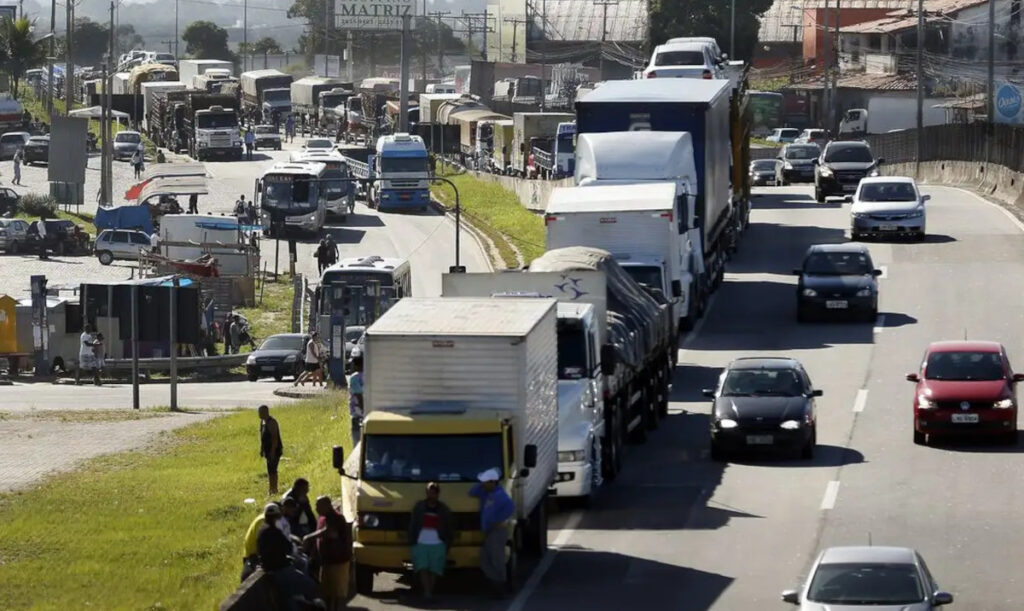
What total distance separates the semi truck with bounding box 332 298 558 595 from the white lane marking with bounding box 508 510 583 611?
24cm

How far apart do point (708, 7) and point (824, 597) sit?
4562 inches

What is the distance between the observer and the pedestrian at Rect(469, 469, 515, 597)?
65.7ft

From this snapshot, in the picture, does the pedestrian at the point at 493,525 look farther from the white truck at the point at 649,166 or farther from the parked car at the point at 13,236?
the parked car at the point at 13,236

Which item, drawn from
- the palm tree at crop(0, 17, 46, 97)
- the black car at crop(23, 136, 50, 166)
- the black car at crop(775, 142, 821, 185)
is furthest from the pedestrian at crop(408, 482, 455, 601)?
the palm tree at crop(0, 17, 46, 97)

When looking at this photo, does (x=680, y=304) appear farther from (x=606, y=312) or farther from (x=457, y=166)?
(x=457, y=166)

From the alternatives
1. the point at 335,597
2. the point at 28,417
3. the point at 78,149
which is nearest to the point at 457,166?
the point at 78,149

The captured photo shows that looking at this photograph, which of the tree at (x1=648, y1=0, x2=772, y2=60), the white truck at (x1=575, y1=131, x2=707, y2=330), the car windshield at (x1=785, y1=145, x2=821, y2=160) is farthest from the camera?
the tree at (x1=648, y1=0, x2=772, y2=60)

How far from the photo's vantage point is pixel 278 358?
50531mm

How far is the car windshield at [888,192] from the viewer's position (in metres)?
53.1

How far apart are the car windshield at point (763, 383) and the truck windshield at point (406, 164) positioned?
193 ft

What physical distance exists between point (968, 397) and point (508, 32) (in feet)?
459

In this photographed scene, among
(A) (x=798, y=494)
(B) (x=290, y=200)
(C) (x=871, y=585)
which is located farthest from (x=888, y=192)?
(C) (x=871, y=585)

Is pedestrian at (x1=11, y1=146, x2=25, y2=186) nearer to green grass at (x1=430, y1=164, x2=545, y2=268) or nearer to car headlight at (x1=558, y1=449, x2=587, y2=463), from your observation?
green grass at (x1=430, y1=164, x2=545, y2=268)

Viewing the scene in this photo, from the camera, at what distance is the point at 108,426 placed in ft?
127
